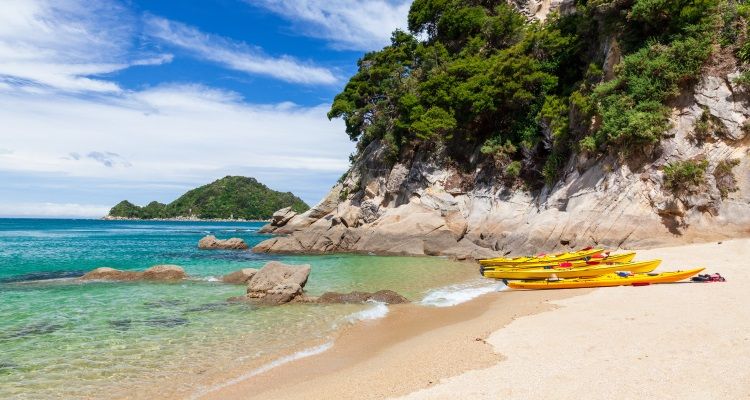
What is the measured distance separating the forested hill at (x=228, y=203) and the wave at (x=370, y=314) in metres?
132

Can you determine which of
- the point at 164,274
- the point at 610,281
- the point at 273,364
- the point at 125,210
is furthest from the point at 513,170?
the point at 125,210

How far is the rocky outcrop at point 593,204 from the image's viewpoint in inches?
824

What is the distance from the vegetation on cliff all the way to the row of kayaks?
869cm

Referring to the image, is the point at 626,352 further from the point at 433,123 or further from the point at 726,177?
the point at 433,123

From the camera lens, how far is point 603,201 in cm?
2294

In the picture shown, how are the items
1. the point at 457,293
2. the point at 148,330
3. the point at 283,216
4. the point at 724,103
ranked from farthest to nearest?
the point at 283,216, the point at 724,103, the point at 457,293, the point at 148,330

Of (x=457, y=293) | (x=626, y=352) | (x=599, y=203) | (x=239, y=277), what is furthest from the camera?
(x=599, y=203)

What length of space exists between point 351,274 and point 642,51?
18.9 m

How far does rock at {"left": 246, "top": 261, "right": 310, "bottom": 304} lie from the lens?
45.1 ft

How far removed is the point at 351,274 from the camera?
68.2ft

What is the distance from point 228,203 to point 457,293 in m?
145

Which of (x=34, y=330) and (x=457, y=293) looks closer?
(x=34, y=330)

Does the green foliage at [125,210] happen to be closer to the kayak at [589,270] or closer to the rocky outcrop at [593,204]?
the rocky outcrop at [593,204]

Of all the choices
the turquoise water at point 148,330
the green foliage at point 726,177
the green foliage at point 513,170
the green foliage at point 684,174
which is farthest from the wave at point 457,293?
the green foliage at point 513,170
